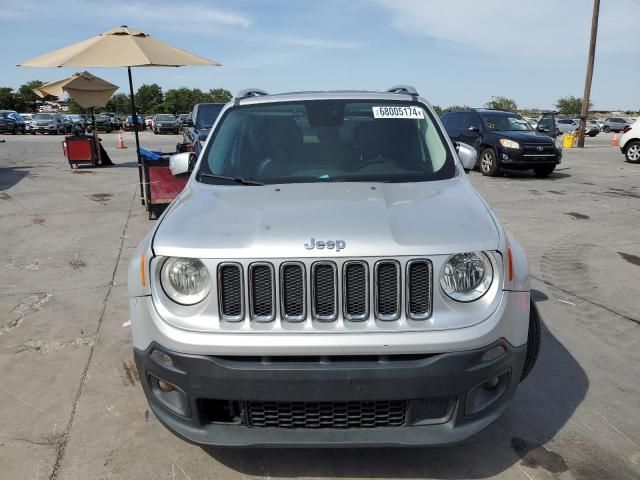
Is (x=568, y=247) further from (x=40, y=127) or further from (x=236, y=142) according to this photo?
(x=40, y=127)

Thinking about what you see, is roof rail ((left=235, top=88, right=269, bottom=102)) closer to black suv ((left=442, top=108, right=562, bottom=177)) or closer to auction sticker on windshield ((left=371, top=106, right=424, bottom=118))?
auction sticker on windshield ((left=371, top=106, right=424, bottom=118))

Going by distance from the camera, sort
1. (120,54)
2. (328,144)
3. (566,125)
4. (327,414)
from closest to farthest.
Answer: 1. (327,414)
2. (328,144)
3. (120,54)
4. (566,125)

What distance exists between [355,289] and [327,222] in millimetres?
346

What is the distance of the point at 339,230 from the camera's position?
93.1 inches

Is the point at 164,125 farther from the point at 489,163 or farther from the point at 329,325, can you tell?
the point at 329,325

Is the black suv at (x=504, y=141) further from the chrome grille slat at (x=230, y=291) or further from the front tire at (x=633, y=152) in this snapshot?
the chrome grille slat at (x=230, y=291)

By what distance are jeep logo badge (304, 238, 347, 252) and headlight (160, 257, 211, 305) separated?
0.47m

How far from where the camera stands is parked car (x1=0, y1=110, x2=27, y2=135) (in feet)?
125

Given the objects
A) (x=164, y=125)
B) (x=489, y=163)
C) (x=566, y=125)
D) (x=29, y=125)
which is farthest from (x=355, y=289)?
(x=566, y=125)

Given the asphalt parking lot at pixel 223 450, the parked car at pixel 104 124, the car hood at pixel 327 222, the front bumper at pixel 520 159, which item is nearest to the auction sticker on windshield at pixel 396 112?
the car hood at pixel 327 222

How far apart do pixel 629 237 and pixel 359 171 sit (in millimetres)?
5659

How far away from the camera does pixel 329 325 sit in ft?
7.47

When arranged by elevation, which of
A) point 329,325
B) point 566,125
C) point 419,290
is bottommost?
point 566,125

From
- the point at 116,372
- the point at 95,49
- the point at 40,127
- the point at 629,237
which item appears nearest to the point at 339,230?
the point at 116,372
